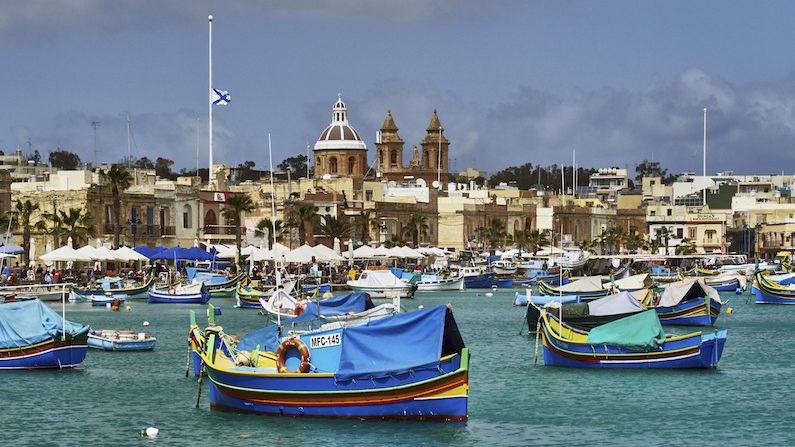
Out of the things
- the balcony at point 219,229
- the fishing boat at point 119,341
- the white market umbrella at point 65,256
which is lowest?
the fishing boat at point 119,341

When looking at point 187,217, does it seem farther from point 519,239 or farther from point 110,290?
point 519,239

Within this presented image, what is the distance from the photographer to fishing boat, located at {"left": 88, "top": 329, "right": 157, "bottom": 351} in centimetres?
Answer: 5625

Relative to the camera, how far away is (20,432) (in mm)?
38375

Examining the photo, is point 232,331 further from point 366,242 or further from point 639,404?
point 366,242

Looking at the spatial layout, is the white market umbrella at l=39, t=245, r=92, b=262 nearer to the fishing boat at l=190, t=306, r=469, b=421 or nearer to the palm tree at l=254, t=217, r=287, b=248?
the palm tree at l=254, t=217, r=287, b=248

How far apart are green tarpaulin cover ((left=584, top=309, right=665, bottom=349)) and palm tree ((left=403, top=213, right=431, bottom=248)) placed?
100164 millimetres

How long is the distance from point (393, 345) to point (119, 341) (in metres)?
22.7

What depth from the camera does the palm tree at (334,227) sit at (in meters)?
132

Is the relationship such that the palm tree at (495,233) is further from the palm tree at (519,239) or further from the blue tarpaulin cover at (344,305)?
the blue tarpaulin cover at (344,305)

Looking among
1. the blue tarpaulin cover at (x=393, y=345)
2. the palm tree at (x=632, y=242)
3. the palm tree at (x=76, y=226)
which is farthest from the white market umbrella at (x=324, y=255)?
the palm tree at (x=632, y=242)

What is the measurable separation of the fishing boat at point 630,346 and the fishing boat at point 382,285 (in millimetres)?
49630

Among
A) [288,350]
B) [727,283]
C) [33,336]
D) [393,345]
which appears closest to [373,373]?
[393,345]

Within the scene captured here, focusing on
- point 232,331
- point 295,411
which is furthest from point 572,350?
point 232,331

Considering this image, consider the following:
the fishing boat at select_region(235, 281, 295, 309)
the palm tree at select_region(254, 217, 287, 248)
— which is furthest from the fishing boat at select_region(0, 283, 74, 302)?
the palm tree at select_region(254, 217, 287, 248)
